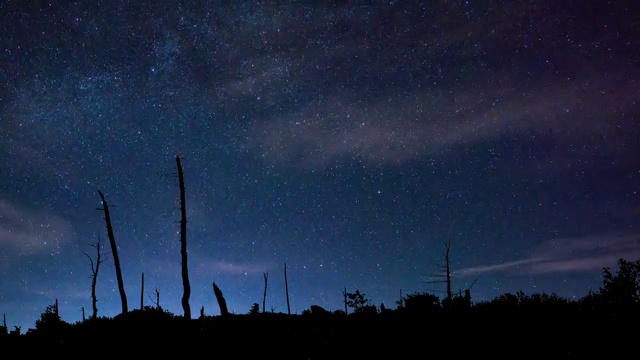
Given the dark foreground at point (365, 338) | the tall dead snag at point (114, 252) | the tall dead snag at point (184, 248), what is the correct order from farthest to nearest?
the tall dead snag at point (114, 252) < the tall dead snag at point (184, 248) < the dark foreground at point (365, 338)

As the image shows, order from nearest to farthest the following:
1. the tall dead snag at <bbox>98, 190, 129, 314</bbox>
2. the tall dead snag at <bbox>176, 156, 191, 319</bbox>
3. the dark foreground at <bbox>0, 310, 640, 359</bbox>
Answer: the dark foreground at <bbox>0, 310, 640, 359</bbox>
the tall dead snag at <bbox>176, 156, 191, 319</bbox>
the tall dead snag at <bbox>98, 190, 129, 314</bbox>

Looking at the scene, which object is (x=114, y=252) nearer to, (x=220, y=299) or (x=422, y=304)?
(x=220, y=299)

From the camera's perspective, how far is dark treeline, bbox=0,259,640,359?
18.3 meters

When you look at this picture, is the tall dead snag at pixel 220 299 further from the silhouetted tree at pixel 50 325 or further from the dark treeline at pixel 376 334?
the silhouetted tree at pixel 50 325

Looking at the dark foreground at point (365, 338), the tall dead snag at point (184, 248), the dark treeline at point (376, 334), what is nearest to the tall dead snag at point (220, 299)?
the dark treeline at point (376, 334)

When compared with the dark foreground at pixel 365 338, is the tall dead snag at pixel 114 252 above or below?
Answer: above

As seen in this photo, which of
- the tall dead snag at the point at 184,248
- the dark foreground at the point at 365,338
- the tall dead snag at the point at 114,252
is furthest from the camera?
the tall dead snag at the point at 114,252

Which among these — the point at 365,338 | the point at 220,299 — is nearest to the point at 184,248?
the point at 220,299

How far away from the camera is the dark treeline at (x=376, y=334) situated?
1830 cm

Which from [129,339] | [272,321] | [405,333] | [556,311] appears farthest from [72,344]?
[556,311]

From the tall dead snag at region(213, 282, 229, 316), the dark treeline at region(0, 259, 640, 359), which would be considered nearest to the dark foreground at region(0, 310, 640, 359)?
the dark treeline at region(0, 259, 640, 359)

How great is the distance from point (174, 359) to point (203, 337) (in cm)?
322

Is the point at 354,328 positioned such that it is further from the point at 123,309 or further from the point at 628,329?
the point at 123,309

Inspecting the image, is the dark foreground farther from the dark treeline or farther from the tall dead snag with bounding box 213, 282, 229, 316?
the tall dead snag with bounding box 213, 282, 229, 316
